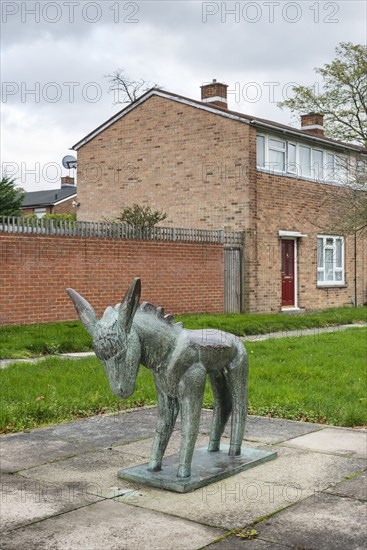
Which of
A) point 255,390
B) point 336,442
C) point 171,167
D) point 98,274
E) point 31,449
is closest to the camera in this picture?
point 31,449

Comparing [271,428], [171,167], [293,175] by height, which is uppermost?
[171,167]

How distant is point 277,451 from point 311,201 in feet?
67.1

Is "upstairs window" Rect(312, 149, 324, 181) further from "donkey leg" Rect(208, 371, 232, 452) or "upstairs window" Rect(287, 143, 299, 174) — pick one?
"donkey leg" Rect(208, 371, 232, 452)

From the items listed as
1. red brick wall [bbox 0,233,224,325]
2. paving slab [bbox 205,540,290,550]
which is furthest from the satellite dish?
paving slab [bbox 205,540,290,550]

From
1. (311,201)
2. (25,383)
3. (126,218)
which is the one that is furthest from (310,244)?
(25,383)

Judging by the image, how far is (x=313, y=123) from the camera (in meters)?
30.8

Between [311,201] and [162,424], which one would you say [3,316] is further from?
[311,201]

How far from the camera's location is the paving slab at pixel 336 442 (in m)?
6.01

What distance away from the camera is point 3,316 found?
1582 centimetres

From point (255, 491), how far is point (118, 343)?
139 centimetres

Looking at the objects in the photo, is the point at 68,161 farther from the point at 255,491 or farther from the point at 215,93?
the point at 255,491

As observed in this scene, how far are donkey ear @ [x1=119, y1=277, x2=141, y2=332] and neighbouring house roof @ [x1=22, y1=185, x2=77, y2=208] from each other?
5275 centimetres

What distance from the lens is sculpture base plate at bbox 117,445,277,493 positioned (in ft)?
16.1

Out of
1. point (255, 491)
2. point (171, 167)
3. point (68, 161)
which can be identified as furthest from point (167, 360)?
point (68, 161)
